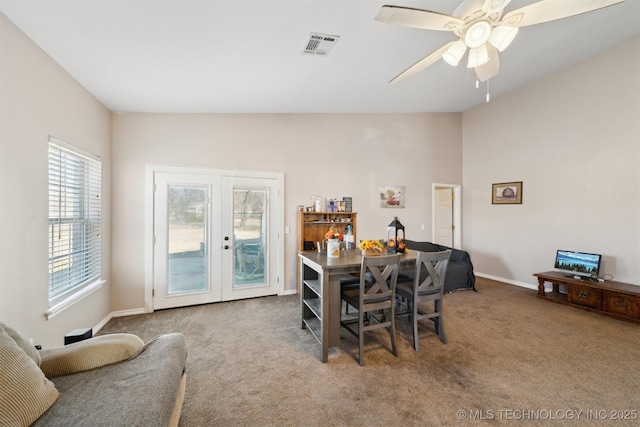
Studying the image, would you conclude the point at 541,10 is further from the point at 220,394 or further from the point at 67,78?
the point at 67,78

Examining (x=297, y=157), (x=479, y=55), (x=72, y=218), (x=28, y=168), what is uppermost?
(x=479, y=55)

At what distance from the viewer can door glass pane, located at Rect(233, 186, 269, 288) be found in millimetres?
3938

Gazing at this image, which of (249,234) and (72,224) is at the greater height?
(72,224)

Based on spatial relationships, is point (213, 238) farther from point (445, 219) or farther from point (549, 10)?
point (445, 219)

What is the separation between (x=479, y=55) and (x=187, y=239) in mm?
3887

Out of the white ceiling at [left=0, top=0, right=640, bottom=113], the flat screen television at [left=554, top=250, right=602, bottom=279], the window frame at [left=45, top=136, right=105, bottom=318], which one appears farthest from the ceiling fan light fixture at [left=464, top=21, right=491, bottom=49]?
the flat screen television at [left=554, top=250, right=602, bottom=279]

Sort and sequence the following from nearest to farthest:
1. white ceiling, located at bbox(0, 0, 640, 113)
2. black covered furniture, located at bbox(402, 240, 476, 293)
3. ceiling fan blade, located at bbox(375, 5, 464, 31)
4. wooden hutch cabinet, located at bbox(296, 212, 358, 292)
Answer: ceiling fan blade, located at bbox(375, 5, 464, 31) < white ceiling, located at bbox(0, 0, 640, 113) < wooden hutch cabinet, located at bbox(296, 212, 358, 292) < black covered furniture, located at bbox(402, 240, 476, 293)

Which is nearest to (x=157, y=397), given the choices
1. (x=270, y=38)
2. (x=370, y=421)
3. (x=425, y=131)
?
(x=370, y=421)

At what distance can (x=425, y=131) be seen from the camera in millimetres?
5312

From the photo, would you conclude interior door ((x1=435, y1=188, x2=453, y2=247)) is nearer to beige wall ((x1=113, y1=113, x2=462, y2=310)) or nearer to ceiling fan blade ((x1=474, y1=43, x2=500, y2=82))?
beige wall ((x1=113, y1=113, x2=462, y2=310))

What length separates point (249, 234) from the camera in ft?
13.2

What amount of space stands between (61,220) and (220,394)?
214 cm

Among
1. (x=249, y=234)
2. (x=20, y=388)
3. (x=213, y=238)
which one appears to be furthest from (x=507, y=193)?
(x=20, y=388)

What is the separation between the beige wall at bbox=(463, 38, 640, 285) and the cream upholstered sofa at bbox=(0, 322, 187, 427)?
5.44 meters
